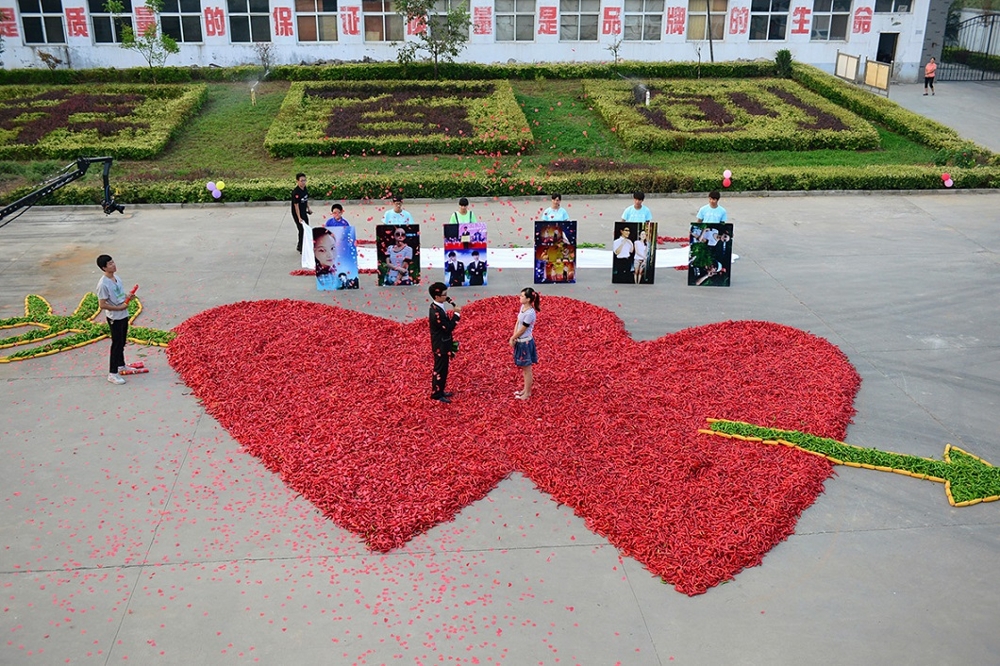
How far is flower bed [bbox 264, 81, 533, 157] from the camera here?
26375 millimetres

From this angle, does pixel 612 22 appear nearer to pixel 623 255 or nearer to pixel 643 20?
pixel 643 20

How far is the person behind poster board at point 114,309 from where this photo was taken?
12188 millimetres

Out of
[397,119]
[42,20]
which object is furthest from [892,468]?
[42,20]

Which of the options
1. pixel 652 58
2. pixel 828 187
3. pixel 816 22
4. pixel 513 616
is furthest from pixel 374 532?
pixel 816 22

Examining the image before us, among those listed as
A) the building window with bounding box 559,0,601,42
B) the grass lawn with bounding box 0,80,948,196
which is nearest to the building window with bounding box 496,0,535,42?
the building window with bounding box 559,0,601,42

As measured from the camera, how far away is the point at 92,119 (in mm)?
28438

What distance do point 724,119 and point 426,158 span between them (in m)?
10.1

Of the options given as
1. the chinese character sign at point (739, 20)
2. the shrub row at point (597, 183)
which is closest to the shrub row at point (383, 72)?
the chinese character sign at point (739, 20)

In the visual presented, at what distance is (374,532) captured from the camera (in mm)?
9109

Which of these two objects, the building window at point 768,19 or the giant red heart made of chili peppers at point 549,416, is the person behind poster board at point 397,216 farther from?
the building window at point 768,19

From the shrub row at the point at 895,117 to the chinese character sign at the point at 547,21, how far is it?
9.62 m

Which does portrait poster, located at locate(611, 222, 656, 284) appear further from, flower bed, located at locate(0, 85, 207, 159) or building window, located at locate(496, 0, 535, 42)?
building window, located at locate(496, 0, 535, 42)

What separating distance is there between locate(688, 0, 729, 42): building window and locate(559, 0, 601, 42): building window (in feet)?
12.9

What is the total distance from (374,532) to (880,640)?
481cm
